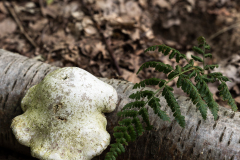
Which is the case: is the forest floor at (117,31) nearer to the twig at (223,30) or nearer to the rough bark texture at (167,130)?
the twig at (223,30)

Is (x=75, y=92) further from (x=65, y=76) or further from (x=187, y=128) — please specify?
(x=187, y=128)

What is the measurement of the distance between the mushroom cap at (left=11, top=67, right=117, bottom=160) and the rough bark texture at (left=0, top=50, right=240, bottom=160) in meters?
0.28

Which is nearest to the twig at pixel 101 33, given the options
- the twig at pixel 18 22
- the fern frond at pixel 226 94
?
the twig at pixel 18 22

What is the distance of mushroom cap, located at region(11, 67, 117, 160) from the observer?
186cm

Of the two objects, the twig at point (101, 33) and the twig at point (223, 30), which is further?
the twig at point (223, 30)

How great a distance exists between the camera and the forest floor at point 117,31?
3.86 meters

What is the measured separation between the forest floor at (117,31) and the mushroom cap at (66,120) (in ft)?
5.07

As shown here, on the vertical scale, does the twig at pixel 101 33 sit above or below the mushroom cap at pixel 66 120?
above

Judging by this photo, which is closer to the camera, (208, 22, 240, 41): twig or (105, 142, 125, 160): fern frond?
(105, 142, 125, 160): fern frond

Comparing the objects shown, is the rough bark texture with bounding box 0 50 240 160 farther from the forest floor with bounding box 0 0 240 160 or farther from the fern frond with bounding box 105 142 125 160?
the forest floor with bounding box 0 0 240 160

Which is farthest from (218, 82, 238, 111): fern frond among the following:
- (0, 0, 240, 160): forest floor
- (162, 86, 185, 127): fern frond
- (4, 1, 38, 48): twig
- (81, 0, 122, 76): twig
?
(4, 1, 38, 48): twig

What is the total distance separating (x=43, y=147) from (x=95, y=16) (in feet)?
11.3

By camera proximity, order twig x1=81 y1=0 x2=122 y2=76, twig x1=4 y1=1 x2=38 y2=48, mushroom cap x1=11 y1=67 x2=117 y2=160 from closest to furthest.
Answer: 1. mushroom cap x1=11 y1=67 x2=117 y2=160
2. twig x1=81 y1=0 x2=122 y2=76
3. twig x1=4 y1=1 x2=38 y2=48

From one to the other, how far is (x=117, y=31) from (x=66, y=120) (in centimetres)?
287
